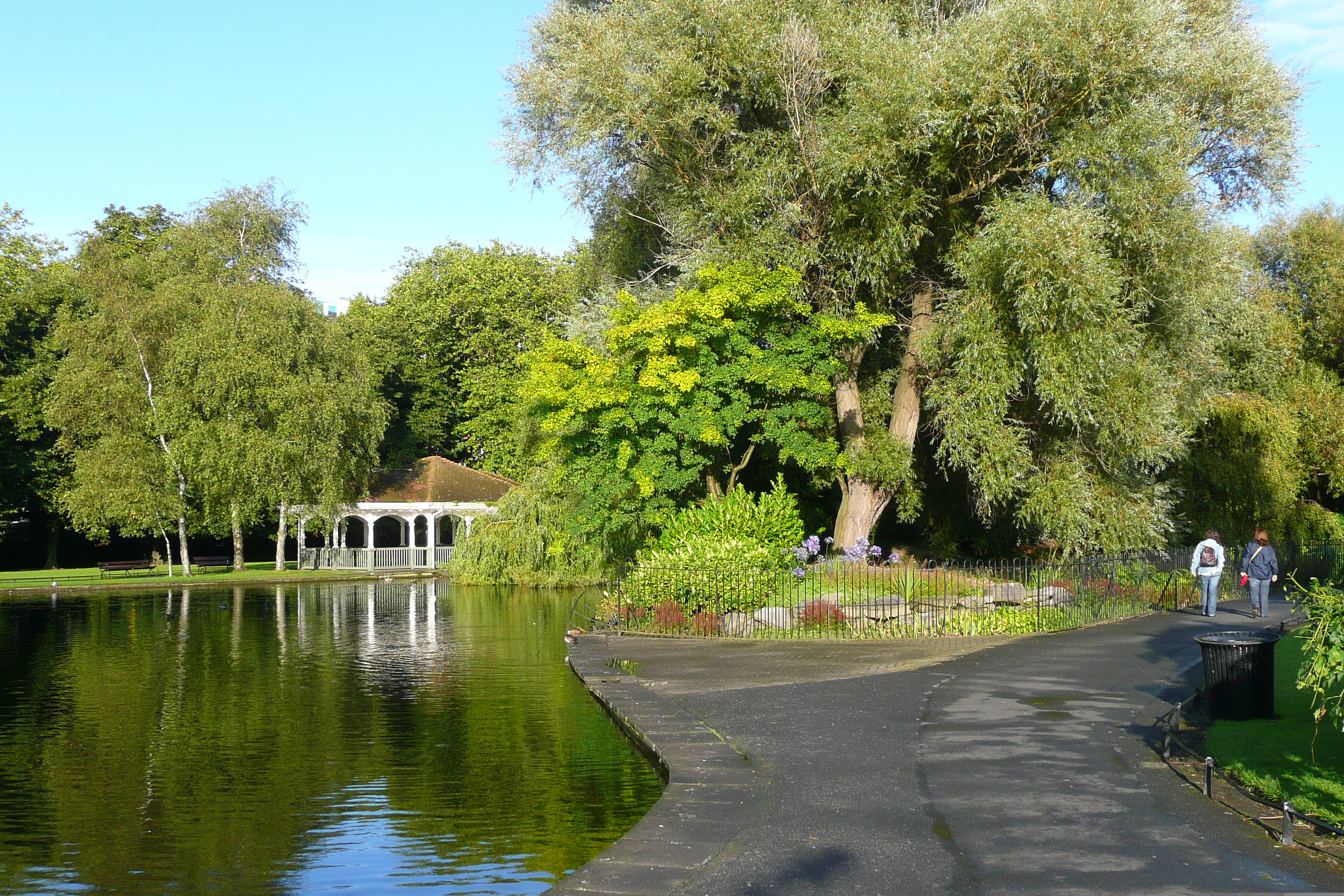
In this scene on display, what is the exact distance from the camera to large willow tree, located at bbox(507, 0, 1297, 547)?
20703 millimetres

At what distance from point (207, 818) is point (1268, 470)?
28806 millimetres

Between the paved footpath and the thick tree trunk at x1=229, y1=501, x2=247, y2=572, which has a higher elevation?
the thick tree trunk at x1=229, y1=501, x2=247, y2=572

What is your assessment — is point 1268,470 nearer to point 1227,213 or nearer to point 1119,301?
point 1227,213

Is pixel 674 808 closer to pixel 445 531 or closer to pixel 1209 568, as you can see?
pixel 1209 568

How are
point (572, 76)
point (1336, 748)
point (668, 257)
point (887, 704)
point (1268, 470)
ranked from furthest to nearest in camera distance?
point (1268, 470) → point (668, 257) → point (572, 76) → point (887, 704) → point (1336, 748)

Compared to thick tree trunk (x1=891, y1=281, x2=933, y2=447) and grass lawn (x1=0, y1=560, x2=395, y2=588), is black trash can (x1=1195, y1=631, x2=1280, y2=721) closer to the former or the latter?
thick tree trunk (x1=891, y1=281, x2=933, y2=447)

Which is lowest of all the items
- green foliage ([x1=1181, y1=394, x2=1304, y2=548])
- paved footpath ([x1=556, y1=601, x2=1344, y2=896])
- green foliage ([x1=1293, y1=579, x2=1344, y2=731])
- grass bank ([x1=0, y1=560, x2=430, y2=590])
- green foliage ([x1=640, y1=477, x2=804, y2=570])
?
paved footpath ([x1=556, y1=601, x2=1344, y2=896])

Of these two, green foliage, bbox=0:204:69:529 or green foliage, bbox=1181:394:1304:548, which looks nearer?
green foliage, bbox=1181:394:1304:548

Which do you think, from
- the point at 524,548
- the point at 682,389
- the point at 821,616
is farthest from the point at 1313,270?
the point at 524,548

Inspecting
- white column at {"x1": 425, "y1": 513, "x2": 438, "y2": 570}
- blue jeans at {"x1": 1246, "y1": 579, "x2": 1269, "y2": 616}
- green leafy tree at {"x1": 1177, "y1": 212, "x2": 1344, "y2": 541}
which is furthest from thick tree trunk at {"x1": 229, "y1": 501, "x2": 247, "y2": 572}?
blue jeans at {"x1": 1246, "y1": 579, "x2": 1269, "y2": 616}

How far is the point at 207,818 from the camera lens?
30.5 feet

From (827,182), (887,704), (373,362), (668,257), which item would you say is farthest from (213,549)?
(887,704)

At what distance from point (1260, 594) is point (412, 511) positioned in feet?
123

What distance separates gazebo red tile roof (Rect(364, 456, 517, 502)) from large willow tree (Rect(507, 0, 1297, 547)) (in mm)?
28057
